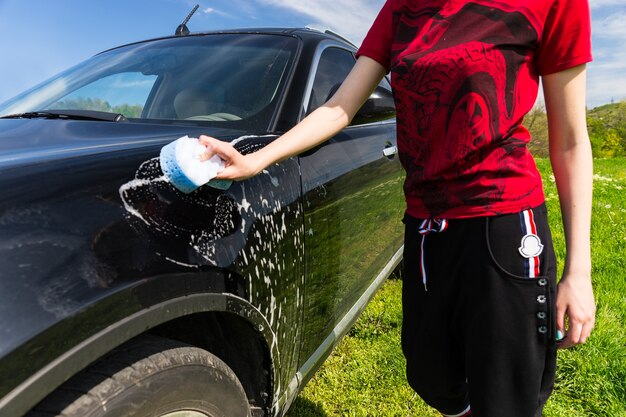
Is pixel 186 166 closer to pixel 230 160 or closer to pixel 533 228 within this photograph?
pixel 230 160

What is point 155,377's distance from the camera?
38.9 inches

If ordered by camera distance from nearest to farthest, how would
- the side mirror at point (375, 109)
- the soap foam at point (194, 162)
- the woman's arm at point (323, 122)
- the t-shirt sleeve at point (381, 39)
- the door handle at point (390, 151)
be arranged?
the soap foam at point (194, 162)
the woman's arm at point (323, 122)
the t-shirt sleeve at point (381, 39)
the side mirror at point (375, 109)
the door handle at point (390, 151)

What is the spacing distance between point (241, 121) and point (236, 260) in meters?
0.67

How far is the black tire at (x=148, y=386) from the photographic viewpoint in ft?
2.89

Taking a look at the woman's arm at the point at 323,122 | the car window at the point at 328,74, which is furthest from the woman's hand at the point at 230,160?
the car window at the point at 328,74

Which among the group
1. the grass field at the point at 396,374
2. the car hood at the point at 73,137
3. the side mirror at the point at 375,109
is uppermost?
the car hood at the point at 73,137

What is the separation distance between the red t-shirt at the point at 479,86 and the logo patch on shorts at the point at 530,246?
0.08m

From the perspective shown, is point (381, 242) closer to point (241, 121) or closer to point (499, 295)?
point (241, 121)

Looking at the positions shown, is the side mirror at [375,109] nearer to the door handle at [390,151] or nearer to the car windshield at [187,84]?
the car windshield at [187,84]

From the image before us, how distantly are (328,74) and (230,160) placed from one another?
1228 millimetres

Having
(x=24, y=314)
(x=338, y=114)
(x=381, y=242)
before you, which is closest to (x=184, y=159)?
(x=24, y=314)

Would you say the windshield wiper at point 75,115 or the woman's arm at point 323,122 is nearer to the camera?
the woman's arm at point 323,122

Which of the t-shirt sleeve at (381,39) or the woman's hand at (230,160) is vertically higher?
the t-shirt sleeve at (381,39)

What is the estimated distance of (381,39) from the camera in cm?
148
